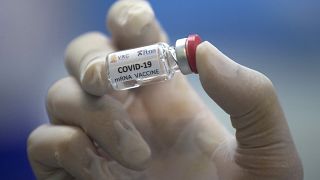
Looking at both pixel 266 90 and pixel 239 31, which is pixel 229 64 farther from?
pixel 239 31

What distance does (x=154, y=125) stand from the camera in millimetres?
807

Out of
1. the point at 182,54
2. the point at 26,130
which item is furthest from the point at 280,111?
the point at 26,130

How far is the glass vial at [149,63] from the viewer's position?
0.56 metres

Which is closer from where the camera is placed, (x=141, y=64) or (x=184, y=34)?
(x=141, y=64)

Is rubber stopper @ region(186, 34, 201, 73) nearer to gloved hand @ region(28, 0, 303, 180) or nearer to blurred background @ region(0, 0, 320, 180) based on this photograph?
gloved hand @ region(28, 0, 303, 180)

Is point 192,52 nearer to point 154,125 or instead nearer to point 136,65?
point 136,65

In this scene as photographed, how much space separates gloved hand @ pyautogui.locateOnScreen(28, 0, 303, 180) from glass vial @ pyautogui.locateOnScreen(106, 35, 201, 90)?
0.10 ft

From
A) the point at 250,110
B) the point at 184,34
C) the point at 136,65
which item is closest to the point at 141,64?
the point at 136,65

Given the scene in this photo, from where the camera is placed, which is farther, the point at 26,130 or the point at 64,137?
the point at 26,130

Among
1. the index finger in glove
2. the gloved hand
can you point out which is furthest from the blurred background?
the index finger in glove

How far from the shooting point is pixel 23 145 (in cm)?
92

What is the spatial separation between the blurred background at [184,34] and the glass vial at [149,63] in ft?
0.75

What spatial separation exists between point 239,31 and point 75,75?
0.38m

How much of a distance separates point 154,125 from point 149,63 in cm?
24
